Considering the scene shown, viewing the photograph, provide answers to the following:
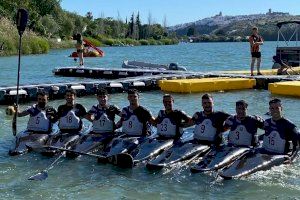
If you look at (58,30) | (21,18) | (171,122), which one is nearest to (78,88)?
(21,18)

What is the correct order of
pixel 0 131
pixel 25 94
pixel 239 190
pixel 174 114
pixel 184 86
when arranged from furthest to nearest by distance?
1. pixel 184 86
2. pixel 25 94
3. pixel 0 131
4. pixel 174 114
5. pixel 239 190

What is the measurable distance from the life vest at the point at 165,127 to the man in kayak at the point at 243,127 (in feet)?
4.41

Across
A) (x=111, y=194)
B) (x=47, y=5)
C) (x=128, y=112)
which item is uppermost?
(x=47, y=5)

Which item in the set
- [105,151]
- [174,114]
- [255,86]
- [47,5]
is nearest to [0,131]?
[105,151]

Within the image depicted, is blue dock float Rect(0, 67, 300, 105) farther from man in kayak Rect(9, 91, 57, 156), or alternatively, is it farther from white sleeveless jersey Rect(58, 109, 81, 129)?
white sleeveless jersey Rect(58, 109, 81, 129)

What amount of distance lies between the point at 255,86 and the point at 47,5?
88973mm

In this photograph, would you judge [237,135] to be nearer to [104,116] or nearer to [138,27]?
[104,116]

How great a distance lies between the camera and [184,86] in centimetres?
2509

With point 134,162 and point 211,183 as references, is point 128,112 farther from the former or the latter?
point 211,183

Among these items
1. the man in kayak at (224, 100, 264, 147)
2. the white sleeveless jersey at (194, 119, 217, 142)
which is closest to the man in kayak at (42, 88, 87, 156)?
the white sleeveless jersey at (194, 119, 217, 142)

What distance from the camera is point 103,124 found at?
537 inches

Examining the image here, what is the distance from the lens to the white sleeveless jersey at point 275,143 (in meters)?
11.6

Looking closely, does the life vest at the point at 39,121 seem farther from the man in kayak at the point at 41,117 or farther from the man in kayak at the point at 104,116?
the man in kayak at the point at 104,116

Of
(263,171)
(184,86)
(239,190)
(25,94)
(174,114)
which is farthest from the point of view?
(184,86)
